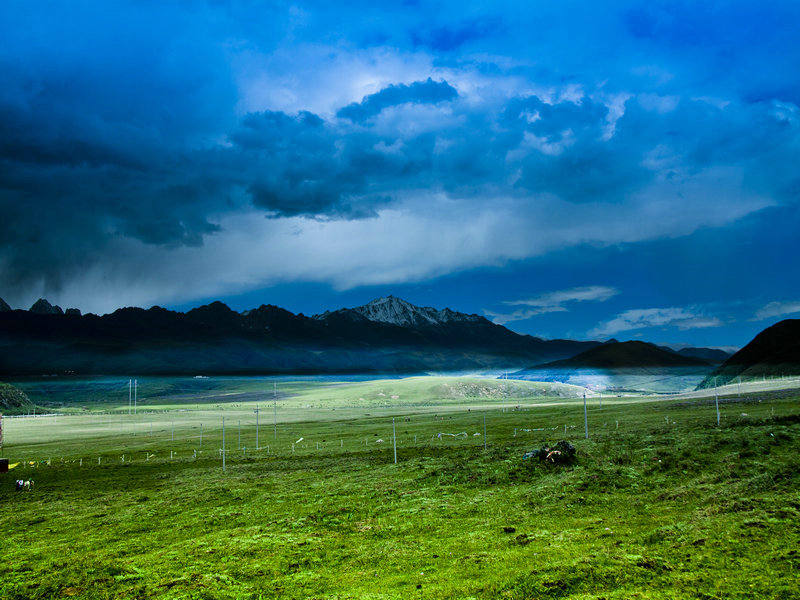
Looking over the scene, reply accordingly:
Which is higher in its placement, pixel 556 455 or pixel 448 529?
pixel 556 455

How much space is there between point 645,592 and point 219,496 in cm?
3610

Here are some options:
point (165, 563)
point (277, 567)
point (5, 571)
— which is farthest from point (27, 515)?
point (277, 567)

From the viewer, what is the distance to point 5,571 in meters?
25.1

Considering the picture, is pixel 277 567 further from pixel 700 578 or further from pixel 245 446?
pixel 245 446

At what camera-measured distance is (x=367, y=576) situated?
2141 centimetres

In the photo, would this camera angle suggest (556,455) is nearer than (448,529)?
No

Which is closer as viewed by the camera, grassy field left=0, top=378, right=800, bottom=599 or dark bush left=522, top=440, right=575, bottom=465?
grassy field left=0, top=378, right=800, bottom=599

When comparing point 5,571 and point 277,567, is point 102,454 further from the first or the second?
point 277,567

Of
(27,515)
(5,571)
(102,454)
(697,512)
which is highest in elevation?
(697,512)

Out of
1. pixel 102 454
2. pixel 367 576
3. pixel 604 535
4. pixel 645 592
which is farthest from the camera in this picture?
pixel 102 454

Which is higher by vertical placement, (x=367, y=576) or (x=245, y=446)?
(x=367, y=576)

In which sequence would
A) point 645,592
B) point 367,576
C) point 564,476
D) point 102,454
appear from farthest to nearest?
point 102,454
point 564,476
point 367,576
point 645,592

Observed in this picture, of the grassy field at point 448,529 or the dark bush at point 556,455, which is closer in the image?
the grassy field at point 448,529

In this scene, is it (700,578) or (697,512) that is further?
(697,512)
